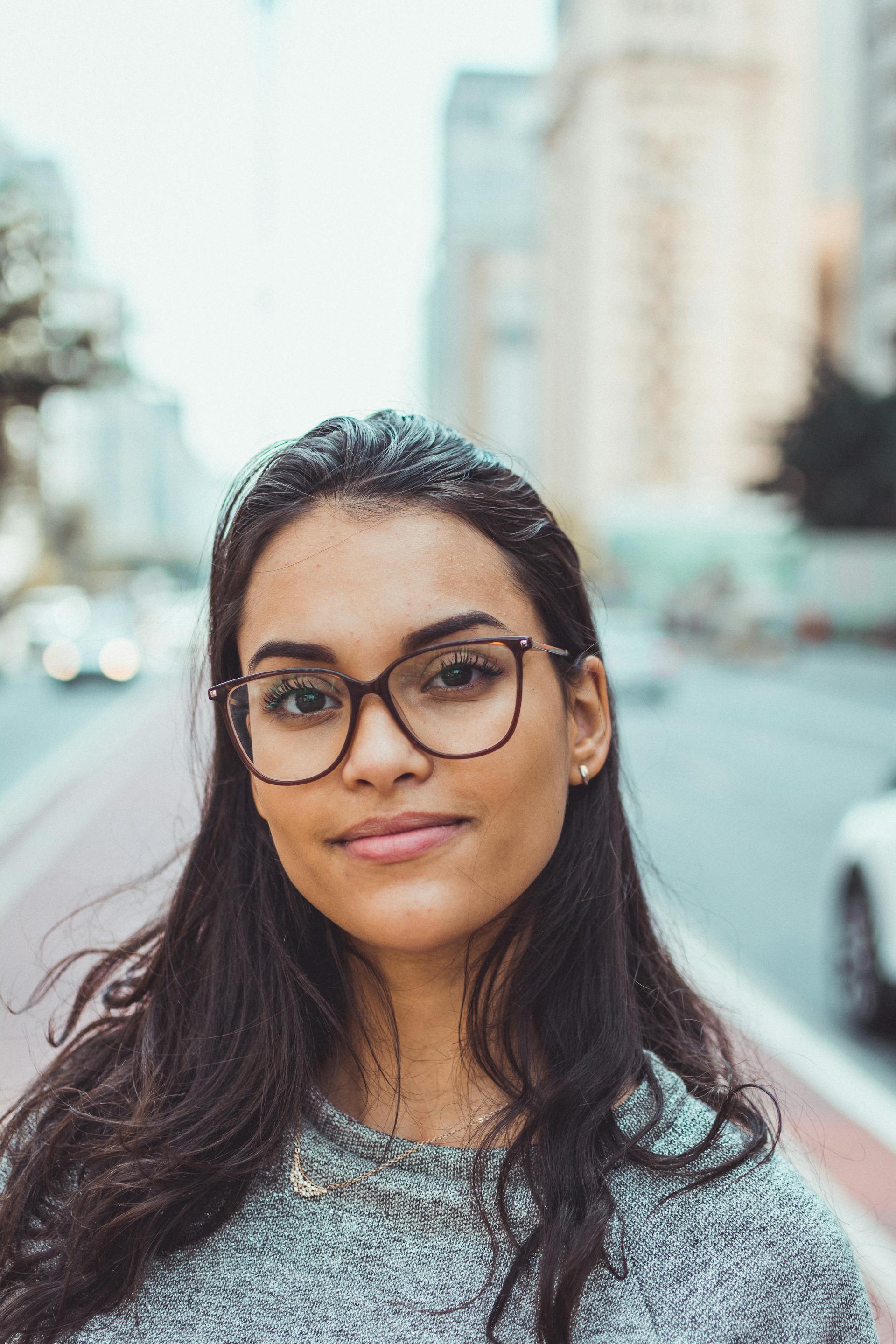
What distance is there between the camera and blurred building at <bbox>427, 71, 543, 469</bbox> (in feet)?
481

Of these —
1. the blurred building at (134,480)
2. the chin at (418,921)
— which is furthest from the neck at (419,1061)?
the blurred building at (134,480)

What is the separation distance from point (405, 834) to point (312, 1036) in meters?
Result: 0.38

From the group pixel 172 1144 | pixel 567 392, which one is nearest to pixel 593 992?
pixel 172 1144

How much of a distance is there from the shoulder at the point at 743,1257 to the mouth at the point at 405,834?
40cm

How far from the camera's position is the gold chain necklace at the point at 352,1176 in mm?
1406

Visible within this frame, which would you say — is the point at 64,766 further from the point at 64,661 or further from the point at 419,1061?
the point at 64,661

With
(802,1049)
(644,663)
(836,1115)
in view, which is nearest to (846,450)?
(644,663)

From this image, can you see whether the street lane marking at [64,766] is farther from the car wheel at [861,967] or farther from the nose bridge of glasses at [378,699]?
the nose bridge of glasses at [378,699]

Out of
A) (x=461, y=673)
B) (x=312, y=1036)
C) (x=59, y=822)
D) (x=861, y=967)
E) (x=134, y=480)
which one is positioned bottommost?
(x=134, y=480)

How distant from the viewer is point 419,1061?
148cm

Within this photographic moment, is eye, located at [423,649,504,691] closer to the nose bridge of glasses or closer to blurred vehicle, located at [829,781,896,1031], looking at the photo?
the nose bridge of glasses

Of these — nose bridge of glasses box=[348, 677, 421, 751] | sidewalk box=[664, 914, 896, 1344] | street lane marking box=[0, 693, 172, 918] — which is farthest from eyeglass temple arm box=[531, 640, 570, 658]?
street lane marking box=[0, 693, 172, 918]

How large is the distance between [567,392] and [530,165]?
87108 millimetres

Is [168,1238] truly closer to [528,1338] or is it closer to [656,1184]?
[528,1338]
